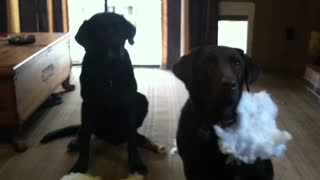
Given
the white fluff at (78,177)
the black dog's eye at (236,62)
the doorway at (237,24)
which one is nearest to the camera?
the black dog's eye at (236,62)

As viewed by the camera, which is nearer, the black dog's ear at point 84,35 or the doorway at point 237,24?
the black dog's ear at point 84,35

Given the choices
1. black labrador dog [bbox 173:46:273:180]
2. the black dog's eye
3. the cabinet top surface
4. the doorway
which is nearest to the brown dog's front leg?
black labrador dog [bbox 173:46:273:180]

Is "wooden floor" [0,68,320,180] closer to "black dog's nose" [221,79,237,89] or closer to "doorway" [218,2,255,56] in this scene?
"doorway" [218,2,255,56]

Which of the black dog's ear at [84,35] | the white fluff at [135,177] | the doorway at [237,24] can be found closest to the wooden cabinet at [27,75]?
the black dog's ear at [84,35]

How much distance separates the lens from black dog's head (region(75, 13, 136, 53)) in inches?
86.4

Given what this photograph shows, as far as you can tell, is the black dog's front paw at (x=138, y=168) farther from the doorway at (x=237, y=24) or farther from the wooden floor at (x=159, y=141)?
the doorway at (x=237, y=24)

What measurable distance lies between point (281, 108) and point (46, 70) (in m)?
1.58

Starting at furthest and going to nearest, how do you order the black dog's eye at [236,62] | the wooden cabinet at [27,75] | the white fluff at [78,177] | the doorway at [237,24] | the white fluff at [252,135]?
the doorway at [237,24], the wooden cabinet at [27,75], the white fluff at [78,177], the black dog's eye at [236,62], the white fluff at [252,135]

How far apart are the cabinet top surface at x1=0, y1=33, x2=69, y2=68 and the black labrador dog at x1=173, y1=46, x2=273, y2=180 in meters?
1.16

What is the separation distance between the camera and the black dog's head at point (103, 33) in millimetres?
2193

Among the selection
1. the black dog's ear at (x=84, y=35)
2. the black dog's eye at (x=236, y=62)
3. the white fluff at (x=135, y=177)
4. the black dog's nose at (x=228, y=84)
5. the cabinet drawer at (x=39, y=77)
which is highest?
the black dog's ear at (x=84, y=35)

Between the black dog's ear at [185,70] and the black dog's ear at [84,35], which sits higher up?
the black dog's ear at [84,35]

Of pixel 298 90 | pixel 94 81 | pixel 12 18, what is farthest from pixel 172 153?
pixel 12 18

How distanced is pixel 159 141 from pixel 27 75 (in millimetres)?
824
